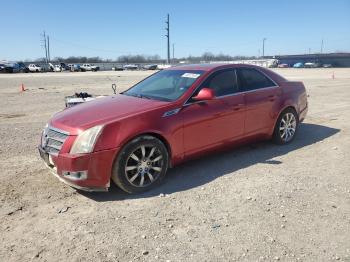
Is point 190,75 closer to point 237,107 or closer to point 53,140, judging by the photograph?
point 237,107

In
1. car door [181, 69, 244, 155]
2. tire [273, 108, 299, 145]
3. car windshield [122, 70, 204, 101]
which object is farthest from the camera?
tire [273, 108, 299, 145]

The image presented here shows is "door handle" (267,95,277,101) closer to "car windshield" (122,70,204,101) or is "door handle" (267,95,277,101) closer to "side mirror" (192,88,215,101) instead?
"car windshield" (122,70,204,101)

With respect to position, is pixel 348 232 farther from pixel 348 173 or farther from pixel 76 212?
pixel 76 212

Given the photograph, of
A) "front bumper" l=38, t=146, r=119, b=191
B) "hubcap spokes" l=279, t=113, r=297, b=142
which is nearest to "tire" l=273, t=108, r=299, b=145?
"hubcap spokes" l=279, t=113, r=297, b=142

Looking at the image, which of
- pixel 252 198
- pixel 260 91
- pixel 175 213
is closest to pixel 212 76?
pixel 260 91

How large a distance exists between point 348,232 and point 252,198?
115 cm

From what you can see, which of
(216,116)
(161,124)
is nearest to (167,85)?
(216,116)

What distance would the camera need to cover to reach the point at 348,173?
5.15m

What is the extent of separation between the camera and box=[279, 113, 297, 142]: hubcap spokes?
6.59 meters

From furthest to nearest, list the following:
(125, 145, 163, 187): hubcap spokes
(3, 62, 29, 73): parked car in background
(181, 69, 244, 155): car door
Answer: (3, 62, 29, 73): parked car in background, (181, 69, 244, 155): car door, (125, 145, 163, 187): hubcap spokes

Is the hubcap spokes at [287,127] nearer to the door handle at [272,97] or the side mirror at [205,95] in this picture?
the door handle at [272,97]

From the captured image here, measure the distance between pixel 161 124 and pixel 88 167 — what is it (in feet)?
3.63

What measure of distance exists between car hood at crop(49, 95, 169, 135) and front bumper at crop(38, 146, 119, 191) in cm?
34

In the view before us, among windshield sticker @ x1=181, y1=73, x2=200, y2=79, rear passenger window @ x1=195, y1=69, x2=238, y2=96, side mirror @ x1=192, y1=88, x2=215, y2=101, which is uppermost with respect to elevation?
windshield sticker @ x1=181, y1=73, x2=200, y2=79
